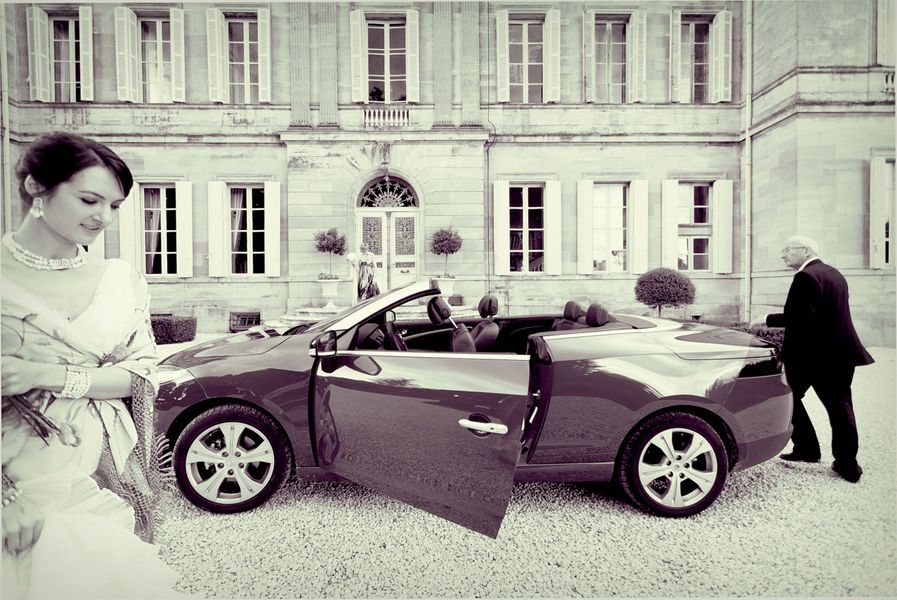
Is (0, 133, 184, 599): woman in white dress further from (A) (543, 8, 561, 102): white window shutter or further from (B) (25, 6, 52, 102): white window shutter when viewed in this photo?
(A) (543, 8, 561, 102): white window shutter

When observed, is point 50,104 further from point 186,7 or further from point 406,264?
point 406,264

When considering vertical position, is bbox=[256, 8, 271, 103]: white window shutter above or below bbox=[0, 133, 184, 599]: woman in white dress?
above

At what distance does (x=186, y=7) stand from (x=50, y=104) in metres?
1.11

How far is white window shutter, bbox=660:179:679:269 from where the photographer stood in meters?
3.20

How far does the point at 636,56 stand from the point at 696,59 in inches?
23.0

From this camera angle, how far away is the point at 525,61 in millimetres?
3711

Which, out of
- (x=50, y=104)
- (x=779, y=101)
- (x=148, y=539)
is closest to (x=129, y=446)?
(x=148, y=539)

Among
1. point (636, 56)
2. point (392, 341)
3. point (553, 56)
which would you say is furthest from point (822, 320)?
point (553, 56)

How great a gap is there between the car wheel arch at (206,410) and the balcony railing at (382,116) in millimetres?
3681

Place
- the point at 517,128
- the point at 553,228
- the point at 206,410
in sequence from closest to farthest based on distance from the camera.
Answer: the point at 206,410, the point at 553,228, the point at 517,128

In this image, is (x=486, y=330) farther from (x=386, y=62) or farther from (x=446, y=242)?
(x=386, y=62)

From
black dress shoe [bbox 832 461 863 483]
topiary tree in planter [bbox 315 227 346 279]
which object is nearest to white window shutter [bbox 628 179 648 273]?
black dress shoe [bbox 832 461 863 483]

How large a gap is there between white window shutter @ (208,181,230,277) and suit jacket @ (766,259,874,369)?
14.5 feet

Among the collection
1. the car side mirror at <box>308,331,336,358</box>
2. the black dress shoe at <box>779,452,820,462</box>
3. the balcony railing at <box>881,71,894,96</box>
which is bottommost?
the black dress shoe at <box>779,452,820,462</box>
